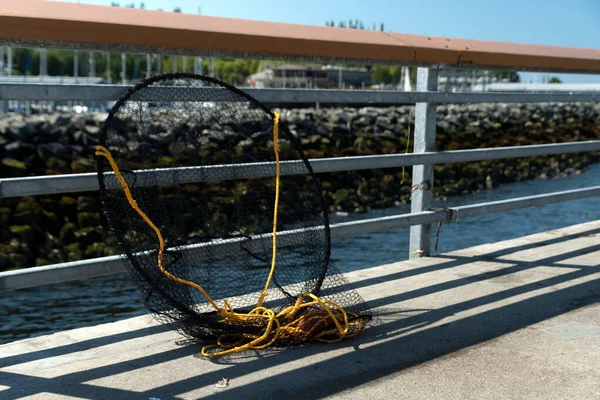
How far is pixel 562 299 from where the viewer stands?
424 cm

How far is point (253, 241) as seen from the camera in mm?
3789

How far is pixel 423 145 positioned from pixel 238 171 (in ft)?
5.42

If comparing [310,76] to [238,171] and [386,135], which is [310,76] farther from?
[238,171]

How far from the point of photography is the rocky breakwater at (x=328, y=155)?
483 inches

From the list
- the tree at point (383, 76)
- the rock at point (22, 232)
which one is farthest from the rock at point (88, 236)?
the tree at point (383, 76)

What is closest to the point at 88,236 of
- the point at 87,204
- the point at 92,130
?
the point at 87,204

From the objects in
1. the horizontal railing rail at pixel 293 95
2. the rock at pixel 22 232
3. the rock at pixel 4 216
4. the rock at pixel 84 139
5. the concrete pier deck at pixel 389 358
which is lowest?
the rock at pixel 22 232

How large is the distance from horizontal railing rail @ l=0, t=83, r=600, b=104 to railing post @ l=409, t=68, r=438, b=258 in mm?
155

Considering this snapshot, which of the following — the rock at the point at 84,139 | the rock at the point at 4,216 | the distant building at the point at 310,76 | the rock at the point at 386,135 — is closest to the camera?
the rock at the point at 4,216

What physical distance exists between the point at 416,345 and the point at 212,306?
0.93 metres

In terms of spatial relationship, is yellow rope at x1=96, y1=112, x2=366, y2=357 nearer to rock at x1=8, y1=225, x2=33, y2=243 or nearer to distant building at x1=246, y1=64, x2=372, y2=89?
rock at x1=8, y1=225, x2=33, y2=243

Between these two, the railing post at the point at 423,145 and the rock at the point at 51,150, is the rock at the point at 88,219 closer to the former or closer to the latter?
the rock at the point at 51,150

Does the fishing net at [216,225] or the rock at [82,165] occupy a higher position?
the fishing net at [216,225]

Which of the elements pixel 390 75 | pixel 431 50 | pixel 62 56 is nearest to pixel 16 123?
pixel 431 50
